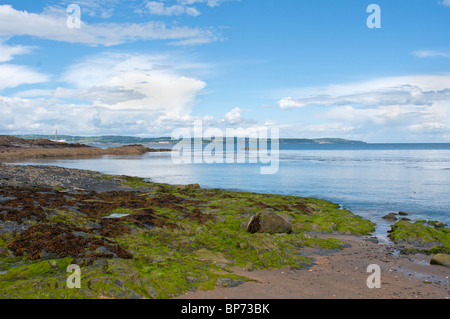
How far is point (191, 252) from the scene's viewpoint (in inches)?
512

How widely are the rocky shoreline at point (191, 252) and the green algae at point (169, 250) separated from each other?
39mm

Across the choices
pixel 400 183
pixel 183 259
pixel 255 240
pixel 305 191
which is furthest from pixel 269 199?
pixel 400 183

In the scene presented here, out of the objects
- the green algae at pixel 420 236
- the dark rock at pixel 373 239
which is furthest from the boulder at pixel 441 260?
the dark rock at pixel 373 239

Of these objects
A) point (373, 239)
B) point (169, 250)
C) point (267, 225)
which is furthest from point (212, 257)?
point (373, 239)

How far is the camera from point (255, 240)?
1406cm

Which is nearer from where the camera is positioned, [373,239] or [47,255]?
[47,255]

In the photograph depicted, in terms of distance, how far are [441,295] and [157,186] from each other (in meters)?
28.2

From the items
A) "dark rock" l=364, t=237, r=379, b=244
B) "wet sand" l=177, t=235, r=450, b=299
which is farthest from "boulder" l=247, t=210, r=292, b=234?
"dark rock" l=364, t=237, r=379, b=244

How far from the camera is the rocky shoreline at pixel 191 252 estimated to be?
30.0 ft

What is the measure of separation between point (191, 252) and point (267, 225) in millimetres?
5019

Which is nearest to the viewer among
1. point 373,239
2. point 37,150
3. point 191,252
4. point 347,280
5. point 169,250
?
point 347,280

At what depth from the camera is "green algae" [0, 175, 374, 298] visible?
885cm

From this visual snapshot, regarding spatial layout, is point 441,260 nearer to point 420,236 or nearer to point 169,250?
point 420,236

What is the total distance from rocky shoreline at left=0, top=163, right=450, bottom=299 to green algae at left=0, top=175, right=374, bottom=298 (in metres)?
0.04
